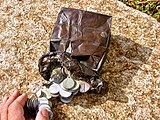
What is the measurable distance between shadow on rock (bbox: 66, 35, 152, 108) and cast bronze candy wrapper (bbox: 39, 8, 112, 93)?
2.9 inches

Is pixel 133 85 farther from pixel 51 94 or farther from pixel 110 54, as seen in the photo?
pixel 51 94

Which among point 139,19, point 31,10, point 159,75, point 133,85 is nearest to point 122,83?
point 133,85

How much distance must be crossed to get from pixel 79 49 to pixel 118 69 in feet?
0.98

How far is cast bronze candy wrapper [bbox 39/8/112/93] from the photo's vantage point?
202cm

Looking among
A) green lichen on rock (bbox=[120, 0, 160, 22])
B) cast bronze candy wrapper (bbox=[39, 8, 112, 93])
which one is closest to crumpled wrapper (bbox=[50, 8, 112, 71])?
cast bronze candy wrapper (bbox=[39, 8, 112, 93])

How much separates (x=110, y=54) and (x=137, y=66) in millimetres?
170

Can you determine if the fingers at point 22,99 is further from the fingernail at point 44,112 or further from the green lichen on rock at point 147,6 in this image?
the green lichen on rock at point 147,6

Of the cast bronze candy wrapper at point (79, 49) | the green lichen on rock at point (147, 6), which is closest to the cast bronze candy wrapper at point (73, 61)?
the cast bronze candy wrapper at point (79, 49)

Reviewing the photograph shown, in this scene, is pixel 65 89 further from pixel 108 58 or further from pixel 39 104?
pixel 108 58

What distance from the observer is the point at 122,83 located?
7.07 feet

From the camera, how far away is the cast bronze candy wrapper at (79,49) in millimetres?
2021

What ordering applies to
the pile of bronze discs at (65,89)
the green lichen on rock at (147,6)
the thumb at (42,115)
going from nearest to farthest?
the thumb at (42,115)
the pile of bronze discs at (65,89)
the green lichen on rock at (147,6)

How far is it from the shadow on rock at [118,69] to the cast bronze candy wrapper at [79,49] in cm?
7

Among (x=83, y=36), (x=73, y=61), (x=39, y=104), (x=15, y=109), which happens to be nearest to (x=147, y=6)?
(x=83, y=36)
